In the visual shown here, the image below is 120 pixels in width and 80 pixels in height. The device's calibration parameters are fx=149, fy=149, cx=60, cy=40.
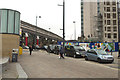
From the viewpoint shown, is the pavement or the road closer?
the pavement

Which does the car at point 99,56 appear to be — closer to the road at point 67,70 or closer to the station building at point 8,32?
the road at point 67,70

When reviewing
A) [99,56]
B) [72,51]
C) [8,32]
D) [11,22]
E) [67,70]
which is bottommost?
[67,70]

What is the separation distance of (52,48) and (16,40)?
16.4 m

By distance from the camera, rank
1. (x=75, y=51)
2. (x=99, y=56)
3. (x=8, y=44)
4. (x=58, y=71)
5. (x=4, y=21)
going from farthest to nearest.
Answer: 1. (x=75, y=51)
2. (x=4, y=21)
3. (x=8, y=44)
4. (x=99, y=56)
5. (x=58, y=71)

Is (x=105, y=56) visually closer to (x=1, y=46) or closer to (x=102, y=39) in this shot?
(x=1, y=46)

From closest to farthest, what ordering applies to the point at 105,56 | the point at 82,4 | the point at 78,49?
1. the point at 105,56
2. the point at 78,49
3. the point at 82,4

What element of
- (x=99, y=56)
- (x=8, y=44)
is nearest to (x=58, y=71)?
(x=99, y=56)

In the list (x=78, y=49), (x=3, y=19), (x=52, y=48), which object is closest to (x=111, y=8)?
(x=52, y=48)

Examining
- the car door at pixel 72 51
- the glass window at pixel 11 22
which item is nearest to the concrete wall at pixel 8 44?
the glass window at pixel 11 22

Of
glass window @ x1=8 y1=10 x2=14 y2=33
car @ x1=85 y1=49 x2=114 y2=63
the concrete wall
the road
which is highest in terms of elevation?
glass window @ x1=8 y1=10 x2=14 y2=33

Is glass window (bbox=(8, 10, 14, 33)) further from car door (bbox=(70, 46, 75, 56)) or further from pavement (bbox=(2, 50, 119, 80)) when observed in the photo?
car door (bbox=(70, 46, 75, 56))

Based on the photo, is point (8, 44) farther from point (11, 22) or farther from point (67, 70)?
point (67, 70)

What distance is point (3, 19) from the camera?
15586 millimetres

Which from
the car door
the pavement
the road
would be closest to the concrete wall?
the pavement
